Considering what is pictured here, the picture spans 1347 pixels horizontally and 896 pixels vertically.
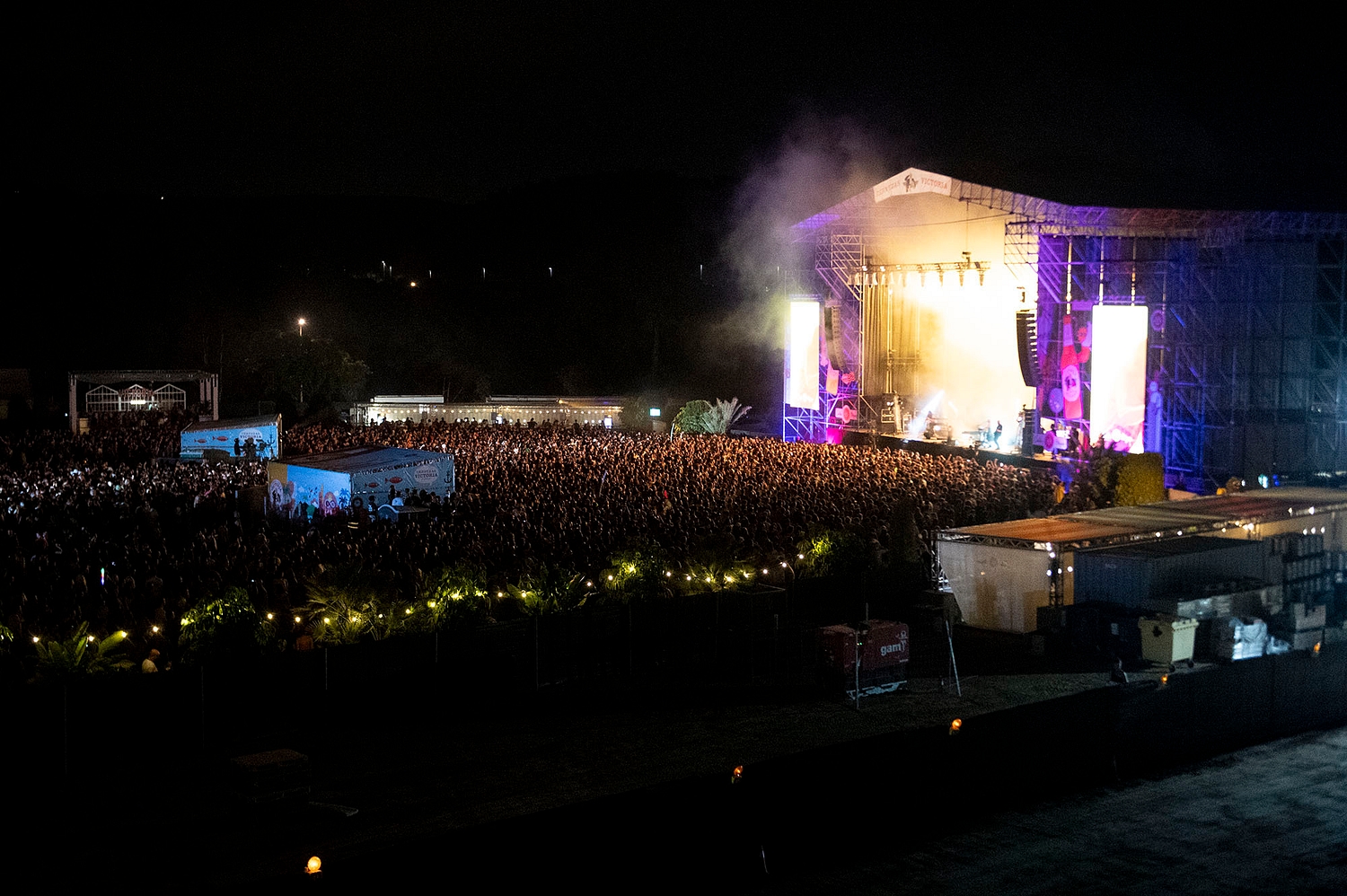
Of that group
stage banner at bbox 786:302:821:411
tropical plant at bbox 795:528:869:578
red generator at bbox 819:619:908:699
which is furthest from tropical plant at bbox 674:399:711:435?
red generator at bbox 819:619:908:699

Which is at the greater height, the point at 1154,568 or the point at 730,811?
the point at 1154,568

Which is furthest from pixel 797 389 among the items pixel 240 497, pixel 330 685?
pixel 330 685

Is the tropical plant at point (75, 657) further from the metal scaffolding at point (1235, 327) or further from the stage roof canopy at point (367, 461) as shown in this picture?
the metal scaffolding at point (1235, 327)

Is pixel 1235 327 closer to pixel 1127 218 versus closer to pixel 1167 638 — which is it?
pixel 1127 218

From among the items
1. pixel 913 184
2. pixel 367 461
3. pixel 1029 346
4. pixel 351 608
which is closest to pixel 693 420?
pixel 913 184

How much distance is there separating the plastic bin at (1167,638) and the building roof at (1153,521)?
4.95 ft

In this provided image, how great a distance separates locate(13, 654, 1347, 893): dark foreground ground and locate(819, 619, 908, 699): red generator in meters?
0.68

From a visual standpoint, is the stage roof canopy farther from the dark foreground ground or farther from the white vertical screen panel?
the dark foreground ground

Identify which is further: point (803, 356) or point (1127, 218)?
point (803, 356)

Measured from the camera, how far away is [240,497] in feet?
66.8

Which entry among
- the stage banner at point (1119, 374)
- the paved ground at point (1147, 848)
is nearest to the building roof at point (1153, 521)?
the paved ground at point (1147, 848)

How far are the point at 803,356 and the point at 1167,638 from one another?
22.3m

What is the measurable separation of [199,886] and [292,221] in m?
90.0

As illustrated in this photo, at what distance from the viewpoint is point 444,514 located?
1845 cm
